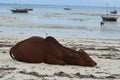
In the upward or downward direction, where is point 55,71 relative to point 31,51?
downward

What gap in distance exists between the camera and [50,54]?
1219cm

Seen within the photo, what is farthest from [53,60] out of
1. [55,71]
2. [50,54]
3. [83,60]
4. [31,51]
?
[55,71]

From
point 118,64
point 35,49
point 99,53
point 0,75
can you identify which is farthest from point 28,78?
point 99,53

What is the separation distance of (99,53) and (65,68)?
4815 millimetres

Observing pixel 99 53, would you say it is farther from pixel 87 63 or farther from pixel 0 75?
pixel 0 75

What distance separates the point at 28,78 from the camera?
9609 millimetres

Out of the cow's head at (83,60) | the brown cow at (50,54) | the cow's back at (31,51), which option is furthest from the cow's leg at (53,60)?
the cow's head at (83,60)

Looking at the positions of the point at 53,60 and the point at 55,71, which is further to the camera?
the point at 53,60

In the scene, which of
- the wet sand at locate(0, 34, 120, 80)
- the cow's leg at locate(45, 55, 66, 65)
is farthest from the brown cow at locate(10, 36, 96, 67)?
the wet sand at locate(0, 34, 120, 80)

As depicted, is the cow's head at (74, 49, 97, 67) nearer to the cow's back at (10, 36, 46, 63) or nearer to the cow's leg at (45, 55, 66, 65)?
the cow's leg at (45, 55, 66, 65)

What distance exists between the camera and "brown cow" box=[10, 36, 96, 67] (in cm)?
1216

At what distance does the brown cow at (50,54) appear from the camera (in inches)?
479

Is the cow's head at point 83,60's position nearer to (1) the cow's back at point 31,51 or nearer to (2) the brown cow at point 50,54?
(2) the brown cow at point 50,54

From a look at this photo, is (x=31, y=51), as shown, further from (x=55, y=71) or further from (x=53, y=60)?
(x=55, y=71)
